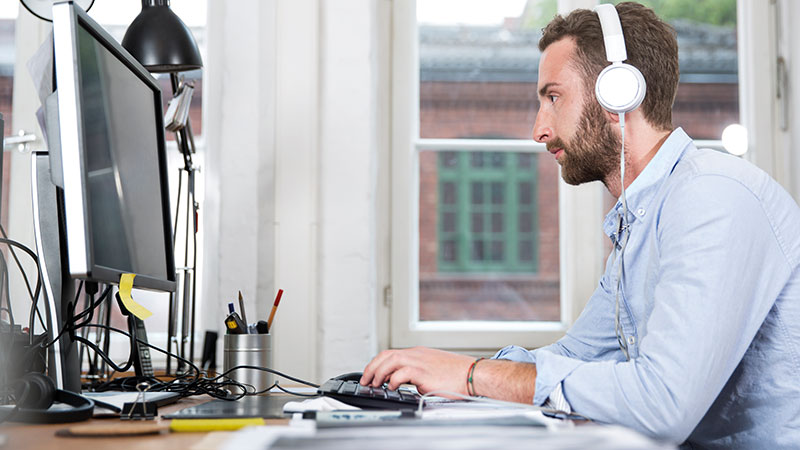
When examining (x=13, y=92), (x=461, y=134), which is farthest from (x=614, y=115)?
(x=13, y=92)

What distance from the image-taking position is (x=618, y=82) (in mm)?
1189

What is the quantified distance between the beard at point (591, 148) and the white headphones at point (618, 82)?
102mm

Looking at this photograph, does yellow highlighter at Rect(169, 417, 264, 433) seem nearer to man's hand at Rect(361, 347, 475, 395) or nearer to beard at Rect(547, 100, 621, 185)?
man's hand at Rect(361, 347, 475, 395)

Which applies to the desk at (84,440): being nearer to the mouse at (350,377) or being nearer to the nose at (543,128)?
the mouse at (350,377)

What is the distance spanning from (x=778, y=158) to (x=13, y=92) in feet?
8.07

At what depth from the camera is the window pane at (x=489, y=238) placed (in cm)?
253

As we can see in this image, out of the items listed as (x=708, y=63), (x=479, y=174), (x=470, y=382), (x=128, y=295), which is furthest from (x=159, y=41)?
(x=708, y=63)

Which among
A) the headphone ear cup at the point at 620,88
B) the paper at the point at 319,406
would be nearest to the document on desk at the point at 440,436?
the paper at the point at 319,406

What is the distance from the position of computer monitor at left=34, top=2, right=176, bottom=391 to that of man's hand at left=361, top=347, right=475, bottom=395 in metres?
0.36

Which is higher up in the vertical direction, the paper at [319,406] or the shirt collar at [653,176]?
the shirt collar at [653,176]

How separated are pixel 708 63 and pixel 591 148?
1519 millimetres

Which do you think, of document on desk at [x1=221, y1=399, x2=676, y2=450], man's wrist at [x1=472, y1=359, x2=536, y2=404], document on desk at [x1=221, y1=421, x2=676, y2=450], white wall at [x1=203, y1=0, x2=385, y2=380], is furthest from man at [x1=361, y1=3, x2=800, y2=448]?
white wall at [x1=203, y1=0, x2=385, y2=380]

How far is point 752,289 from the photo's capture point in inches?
38.5

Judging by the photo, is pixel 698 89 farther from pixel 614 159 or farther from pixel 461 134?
pixel 614 159
